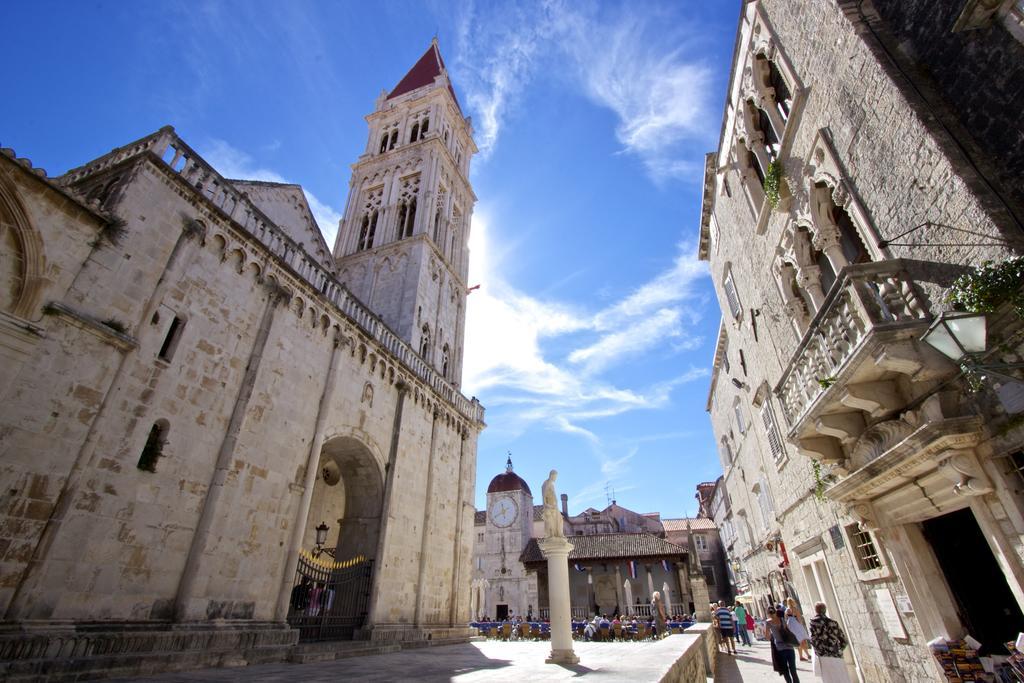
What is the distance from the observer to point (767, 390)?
12.5m

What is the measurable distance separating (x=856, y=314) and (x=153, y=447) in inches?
437

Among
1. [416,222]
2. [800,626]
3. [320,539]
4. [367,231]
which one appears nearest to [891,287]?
[800,626]

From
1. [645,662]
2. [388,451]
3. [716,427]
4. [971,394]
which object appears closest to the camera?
[971,394]

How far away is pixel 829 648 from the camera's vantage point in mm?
7484

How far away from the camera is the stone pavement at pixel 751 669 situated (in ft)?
38.1

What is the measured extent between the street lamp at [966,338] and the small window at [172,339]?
11212mm

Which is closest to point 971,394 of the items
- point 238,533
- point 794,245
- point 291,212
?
point 794,245

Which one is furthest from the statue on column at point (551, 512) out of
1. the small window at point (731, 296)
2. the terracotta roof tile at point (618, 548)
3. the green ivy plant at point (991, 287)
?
the terracotta roof tile at point (618, 548)

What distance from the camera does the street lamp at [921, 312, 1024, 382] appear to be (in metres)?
4.23

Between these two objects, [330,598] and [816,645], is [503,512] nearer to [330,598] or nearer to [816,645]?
[330,598]

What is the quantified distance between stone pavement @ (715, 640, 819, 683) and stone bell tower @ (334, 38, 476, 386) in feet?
48.0

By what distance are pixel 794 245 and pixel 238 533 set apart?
40.4ft

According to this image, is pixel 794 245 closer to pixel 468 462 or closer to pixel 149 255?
pixel 149 255

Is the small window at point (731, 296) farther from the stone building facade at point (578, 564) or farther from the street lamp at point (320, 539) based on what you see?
the stone building facade at point (578, 564)
